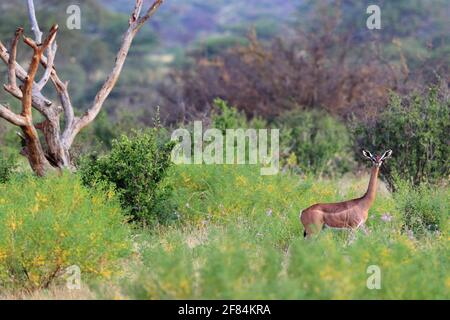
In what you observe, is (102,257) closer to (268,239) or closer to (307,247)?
(268,239)

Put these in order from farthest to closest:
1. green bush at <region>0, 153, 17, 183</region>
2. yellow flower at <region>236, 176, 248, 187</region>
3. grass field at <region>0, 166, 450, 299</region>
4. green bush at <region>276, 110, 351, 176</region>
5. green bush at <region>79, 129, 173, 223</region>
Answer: green bush at <region>276, 110, 351, 176</region> → green bush at <region>0, 153, 17, 183</region> → yellow flower at <region>236, 176, 248, 187</region> → green bush at <region>79, 129, 173, 223</region> → grass field at <region>0, 166, 450, 299</region>

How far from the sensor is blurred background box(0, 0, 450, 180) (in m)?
13.2

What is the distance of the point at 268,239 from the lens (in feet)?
22.1

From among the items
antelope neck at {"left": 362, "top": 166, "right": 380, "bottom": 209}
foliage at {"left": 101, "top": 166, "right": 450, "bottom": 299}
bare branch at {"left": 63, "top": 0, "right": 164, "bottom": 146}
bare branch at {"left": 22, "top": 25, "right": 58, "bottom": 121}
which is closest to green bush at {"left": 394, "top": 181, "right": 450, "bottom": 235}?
foliage at {"left": 101, "top": 166, "right": 450, "bottom": 299}

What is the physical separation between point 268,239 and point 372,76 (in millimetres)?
11513

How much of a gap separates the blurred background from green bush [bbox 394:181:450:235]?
2003mm

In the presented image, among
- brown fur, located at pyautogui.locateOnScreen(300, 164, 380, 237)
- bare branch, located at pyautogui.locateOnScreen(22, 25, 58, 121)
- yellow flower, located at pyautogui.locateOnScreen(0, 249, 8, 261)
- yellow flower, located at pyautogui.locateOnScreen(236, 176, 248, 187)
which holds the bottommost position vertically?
yellow flower, located at pyautogui.locateOnScreen(0, 249, 8, 261)

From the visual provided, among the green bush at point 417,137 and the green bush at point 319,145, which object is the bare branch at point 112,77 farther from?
the green bush at point 319,145

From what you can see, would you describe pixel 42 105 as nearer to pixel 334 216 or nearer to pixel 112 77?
pixel 112 77

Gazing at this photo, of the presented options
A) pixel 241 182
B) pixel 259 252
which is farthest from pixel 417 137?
pixel 259 252

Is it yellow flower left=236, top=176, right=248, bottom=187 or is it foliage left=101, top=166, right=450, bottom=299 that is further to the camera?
yellow flower left=236, top=176, right=248, bottom=187

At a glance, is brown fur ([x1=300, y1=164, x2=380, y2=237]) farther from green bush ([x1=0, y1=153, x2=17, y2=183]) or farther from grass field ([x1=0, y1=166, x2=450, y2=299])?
green bush ([x1=0, y1=153, x2=17, y2=183])

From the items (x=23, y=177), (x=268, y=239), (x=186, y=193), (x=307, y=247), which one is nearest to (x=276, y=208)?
(x=186, y=193)
